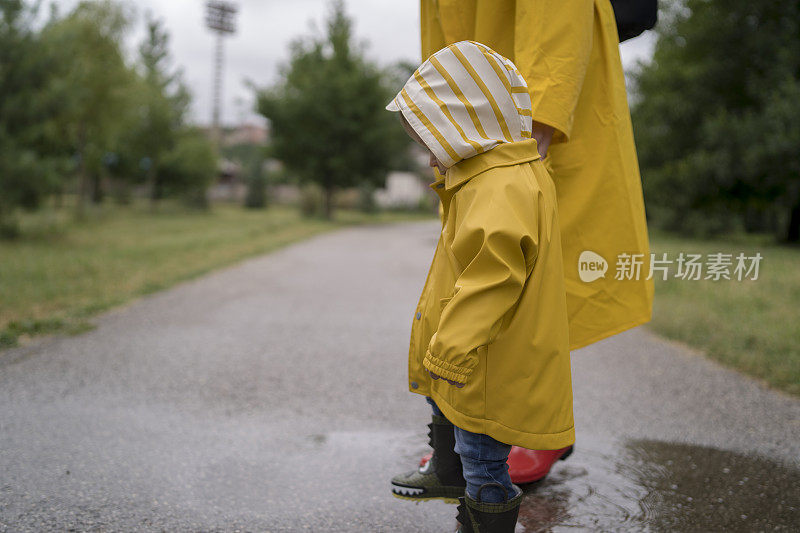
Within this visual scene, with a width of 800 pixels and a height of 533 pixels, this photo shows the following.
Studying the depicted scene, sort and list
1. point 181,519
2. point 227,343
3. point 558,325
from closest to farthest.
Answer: point 558,325 → point 181,519 → point 227,343

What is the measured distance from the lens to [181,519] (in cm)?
224

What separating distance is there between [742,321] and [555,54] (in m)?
4.74

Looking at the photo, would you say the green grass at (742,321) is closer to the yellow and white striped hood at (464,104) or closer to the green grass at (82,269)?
the yellow and white striped hood at (464,104)

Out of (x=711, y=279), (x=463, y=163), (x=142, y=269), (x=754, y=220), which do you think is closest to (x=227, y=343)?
(x=463, y=163)

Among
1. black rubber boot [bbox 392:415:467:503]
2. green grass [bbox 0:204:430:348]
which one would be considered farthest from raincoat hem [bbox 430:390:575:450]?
green grass [bbox 0:204:430:348]

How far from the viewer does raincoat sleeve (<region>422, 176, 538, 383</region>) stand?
1584mm

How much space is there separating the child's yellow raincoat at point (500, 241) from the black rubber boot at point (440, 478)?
47 centimetres

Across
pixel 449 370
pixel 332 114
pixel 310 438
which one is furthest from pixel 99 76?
pixel 449 370


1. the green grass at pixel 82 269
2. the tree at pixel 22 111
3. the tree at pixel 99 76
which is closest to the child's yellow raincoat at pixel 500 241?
the green grass at pixel 82 269

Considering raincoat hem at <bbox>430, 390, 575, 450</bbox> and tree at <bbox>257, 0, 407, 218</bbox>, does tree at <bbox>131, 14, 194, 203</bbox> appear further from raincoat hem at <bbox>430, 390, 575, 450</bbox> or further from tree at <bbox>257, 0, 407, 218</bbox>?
raincoat hem at <bbox>430, 390, 575, 450</bbox>

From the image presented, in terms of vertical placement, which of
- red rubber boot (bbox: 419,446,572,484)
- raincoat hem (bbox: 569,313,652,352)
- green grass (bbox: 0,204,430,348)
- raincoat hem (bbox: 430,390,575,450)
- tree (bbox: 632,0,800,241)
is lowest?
green grass (bbox: 0,204,430,348)

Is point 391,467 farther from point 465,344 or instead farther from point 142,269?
point 142,269

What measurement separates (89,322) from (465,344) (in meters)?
4.79

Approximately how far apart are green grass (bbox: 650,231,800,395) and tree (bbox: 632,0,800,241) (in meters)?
8.97
